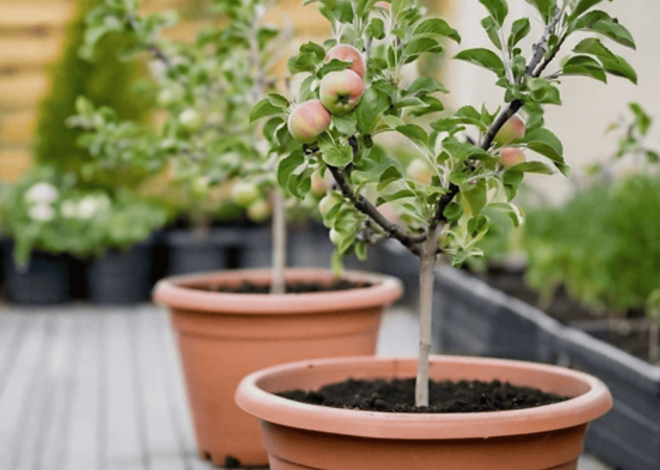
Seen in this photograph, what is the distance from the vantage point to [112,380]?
3508 millimetres

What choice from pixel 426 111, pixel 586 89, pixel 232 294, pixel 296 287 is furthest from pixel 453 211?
pixel 586 89

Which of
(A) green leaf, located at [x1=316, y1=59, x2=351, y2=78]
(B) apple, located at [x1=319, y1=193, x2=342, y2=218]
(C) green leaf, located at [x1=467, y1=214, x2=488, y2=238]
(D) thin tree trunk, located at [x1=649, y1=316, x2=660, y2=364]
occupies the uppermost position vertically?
(A) green leaf, located at [x1=316, y1=59, x2=351, y2=78]

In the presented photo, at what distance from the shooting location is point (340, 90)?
130 centimetres

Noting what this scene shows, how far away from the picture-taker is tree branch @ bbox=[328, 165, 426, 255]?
54.9 inches

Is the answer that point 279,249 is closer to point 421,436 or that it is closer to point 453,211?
point 453,211

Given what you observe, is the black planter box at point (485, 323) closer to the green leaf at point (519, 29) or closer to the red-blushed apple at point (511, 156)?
the red-blushed apple at point (511, 156)

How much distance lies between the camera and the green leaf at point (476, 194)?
4.63ft

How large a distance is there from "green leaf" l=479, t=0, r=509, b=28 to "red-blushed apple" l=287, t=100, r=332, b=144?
0.83ft

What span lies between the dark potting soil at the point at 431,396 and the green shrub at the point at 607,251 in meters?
1.17

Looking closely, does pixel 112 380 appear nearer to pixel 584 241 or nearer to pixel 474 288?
pixel 474 288

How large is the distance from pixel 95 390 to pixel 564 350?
1573 mm

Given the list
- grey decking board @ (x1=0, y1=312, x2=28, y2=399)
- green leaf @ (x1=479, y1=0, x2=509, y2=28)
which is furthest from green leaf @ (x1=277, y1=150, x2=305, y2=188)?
grey decking board @ (x1=0, y1=312, x2=28, y2=399)

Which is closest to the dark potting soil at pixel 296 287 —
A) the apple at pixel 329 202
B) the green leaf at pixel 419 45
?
the apple at pixel 329 202

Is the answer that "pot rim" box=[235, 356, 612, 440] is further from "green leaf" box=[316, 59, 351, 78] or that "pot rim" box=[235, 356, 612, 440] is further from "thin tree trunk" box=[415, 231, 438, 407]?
"green leaf" box=[316, 59, 351, 78]
